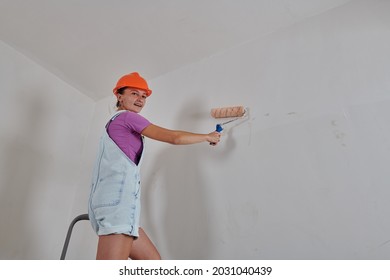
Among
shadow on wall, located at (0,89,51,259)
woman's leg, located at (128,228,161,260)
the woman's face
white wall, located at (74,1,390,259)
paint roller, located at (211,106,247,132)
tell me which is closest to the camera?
white wall, located at (74,1,390,259)

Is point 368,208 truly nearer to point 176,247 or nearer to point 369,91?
point 369,91

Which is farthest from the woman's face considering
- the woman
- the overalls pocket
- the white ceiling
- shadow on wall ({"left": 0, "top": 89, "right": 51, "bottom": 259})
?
shadow on wall ({"left": 0, "top": 89, "right": 51, "bottom": 259})

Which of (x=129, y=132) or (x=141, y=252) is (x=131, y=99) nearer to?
(x=129, y=132)

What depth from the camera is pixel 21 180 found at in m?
1.89

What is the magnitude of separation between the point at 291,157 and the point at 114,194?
2.31ft

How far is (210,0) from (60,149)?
135cm

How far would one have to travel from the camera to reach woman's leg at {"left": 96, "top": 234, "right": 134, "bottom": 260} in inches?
40.4

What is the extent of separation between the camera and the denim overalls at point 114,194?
105 centimetres

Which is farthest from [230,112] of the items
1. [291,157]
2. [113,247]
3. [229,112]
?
[113,247]

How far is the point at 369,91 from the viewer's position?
1.22m

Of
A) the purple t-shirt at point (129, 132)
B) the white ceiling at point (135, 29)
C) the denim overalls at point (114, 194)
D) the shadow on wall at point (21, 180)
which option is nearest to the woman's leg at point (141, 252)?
the denim overalls at point (114, 194)

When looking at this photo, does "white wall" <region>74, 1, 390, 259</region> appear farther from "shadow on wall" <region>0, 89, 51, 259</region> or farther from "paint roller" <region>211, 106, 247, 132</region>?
"shadow on wall" <region>0, 89, 51, 259</region>

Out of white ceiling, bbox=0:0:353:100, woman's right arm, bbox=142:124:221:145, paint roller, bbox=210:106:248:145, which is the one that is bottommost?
woman's right arm, bbox=142:124:221:145

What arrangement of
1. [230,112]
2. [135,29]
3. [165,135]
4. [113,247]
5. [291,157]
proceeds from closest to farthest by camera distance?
[113,247] < [165,135] < [291,157] < [230,112] < [135,29]
